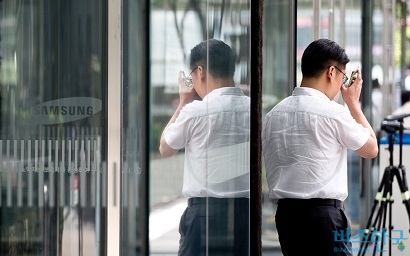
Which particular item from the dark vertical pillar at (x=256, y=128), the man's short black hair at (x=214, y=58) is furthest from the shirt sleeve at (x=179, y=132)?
the dark vertical pillar at (x=256, y=128)

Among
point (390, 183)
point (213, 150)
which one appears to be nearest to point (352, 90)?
point (213, 150)

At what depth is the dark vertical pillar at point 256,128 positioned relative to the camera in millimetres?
4641

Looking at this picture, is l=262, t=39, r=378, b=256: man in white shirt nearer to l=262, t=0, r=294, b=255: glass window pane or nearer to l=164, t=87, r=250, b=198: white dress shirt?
l=164, t=87, r=250, b=198: white dress shirt

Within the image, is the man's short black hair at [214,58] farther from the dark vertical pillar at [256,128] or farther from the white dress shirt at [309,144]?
the white dress shirt at [309,144]

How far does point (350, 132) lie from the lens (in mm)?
4492

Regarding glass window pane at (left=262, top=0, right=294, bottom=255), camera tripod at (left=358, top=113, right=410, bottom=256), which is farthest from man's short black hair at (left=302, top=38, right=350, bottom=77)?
camera tripod at (left=358, top=113, right=410, bottom=256)

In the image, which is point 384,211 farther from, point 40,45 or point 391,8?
point 391,8

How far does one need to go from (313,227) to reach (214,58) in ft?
2.91

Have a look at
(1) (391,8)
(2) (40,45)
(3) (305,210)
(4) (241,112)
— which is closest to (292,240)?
(3) (305,210)

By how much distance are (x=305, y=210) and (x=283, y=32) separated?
2.04 metres

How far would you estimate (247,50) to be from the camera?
15.2 feet

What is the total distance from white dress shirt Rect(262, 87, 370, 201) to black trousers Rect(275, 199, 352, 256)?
45 millimetres

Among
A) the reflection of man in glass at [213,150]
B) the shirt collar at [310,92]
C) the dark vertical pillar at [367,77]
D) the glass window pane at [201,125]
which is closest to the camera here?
the glass window pane at [201,125]

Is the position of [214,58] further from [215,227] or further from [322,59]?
[215,227]
